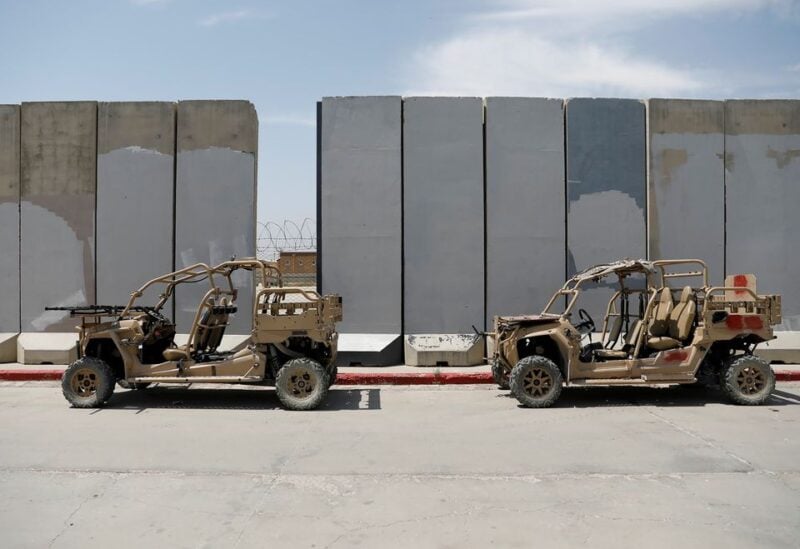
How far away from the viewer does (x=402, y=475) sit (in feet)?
19.0

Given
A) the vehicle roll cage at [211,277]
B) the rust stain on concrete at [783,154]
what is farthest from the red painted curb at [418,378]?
the rust stain on concrete at [783,154]

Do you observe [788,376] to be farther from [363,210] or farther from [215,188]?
[215,188]

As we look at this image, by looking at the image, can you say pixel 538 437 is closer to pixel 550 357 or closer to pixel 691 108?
pixel 550 357

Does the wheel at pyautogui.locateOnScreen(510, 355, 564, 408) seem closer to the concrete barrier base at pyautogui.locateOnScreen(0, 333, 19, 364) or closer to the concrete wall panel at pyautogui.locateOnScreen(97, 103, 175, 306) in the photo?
the concrete wall panel at pyautogui.locateOnScreen(97, 103, 175, 306)

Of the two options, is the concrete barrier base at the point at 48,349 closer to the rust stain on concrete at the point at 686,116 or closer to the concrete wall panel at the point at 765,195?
the rust stain on concrete at the point at 686,116

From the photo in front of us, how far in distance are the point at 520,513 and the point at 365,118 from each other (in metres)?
9.27

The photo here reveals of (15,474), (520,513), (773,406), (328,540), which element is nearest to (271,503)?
(328,540)

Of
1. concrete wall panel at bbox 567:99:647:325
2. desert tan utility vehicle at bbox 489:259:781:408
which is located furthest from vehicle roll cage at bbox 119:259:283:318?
concrete wall panel at bbox 567:99:647:325

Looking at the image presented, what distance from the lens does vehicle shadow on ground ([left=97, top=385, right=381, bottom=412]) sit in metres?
9.04

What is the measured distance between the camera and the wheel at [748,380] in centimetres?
891

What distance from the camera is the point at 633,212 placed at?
12688 millimetres

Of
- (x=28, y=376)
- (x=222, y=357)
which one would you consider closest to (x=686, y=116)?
(x=222, y=357)

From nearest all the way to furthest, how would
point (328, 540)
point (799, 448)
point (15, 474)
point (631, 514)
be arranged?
point (328, 540) < point (631, 514) < point (15, 474) < point (799, 448)

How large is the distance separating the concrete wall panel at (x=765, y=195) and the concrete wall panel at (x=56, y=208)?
40.9 feet
